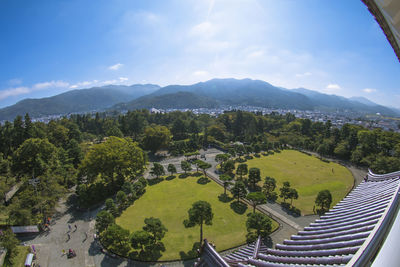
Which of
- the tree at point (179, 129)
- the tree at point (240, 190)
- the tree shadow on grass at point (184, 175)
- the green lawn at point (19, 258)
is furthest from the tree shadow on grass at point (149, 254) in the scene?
the tree at point (179, 129)

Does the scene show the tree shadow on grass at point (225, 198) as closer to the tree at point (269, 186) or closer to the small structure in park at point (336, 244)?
the tree at point (269, 186)

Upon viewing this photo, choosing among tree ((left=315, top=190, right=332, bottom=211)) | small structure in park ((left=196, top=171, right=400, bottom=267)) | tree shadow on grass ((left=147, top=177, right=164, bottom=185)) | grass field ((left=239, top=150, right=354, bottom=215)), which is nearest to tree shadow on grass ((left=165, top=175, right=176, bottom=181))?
tree shadow on grass ((left=147, top=177, right=164, bottom=185))

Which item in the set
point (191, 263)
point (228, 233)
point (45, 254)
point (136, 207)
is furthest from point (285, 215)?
point (45, 254)

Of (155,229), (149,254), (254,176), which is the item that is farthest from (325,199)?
(149,254)

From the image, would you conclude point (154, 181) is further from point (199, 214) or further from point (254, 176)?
point (254, 176)

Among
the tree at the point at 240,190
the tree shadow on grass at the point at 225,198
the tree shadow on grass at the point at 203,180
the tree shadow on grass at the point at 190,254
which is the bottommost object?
the tree shadow on grass at the point at 190,254

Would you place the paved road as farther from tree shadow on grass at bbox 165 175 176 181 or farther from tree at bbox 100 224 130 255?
tree shadow on grass at bbox 165 175 176 181
